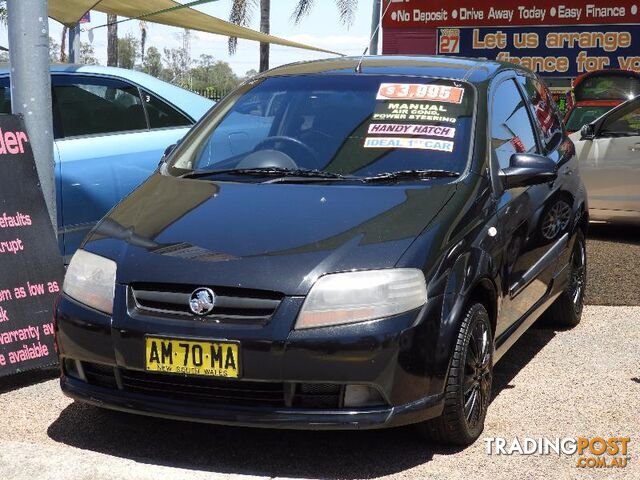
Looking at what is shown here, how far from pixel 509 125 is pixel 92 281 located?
90.5 inches

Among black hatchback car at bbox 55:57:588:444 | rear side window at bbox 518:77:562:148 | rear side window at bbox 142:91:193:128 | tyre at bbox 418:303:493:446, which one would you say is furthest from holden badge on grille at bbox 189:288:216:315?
rear side window at bbox 142:91:193:128

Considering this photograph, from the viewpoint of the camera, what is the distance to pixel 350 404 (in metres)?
3.73

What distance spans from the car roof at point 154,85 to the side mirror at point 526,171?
2.91 meters

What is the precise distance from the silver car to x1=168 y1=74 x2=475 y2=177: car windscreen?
17.1ft

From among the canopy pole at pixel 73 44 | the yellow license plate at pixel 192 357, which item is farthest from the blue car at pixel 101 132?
the canopy pole at pixel 73 44

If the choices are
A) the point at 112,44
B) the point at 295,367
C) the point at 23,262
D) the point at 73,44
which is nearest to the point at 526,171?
the point at 295,367

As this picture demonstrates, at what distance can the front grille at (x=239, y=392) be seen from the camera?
12.2ft

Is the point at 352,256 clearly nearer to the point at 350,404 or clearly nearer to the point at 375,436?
the point at 350,404

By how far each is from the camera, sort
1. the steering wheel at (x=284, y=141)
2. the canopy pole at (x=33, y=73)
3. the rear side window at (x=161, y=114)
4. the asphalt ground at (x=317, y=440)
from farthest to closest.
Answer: the rear side window at (x=161, y=114)
the canopy pole at (x=33, y=73)
the steering wheel at (x=284, y=141)
the asphalt ground at (x=317, y=440)

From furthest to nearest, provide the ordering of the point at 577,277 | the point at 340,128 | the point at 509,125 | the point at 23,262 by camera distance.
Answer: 1. the point at 577,277
2. the point at 509,125
3. the point at 23,262
4. the point at 340,128

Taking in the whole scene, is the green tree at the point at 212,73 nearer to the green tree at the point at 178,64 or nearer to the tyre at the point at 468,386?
the green tree at the point at 178,64

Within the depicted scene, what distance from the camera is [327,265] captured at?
148 inches

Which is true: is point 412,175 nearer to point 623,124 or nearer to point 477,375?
point 477,375

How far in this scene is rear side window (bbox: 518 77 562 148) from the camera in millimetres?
5799
